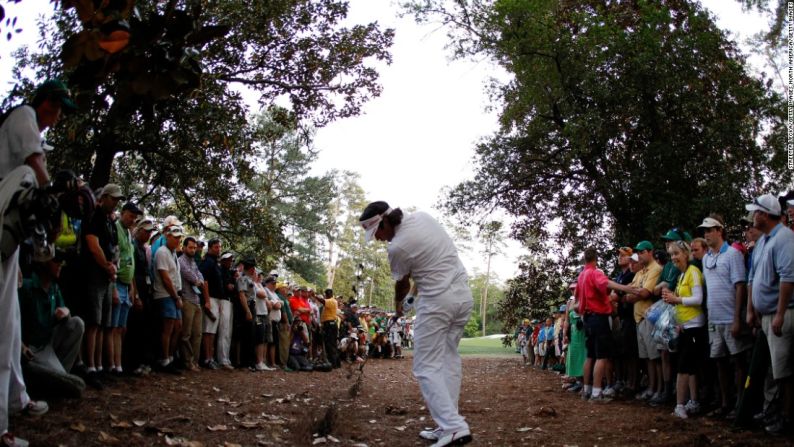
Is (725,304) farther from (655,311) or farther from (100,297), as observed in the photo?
(100,297)

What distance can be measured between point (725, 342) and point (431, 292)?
3508 mm

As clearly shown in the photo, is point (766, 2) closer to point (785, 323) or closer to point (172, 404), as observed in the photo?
point (785, 323)

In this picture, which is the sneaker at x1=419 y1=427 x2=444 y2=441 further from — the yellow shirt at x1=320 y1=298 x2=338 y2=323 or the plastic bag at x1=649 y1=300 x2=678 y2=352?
the yellow shirt at x1=320 y1=298 x2=338 y2=323

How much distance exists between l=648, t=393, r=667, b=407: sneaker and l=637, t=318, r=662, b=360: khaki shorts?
51 centimetres

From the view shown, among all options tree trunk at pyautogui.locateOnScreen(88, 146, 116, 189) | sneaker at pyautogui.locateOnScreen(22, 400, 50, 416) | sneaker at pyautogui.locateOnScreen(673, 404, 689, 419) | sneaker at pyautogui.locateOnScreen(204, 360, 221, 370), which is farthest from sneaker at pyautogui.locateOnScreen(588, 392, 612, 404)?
tree trunk at pyautogui.locateOnScreen(88, 146, 116, 189)

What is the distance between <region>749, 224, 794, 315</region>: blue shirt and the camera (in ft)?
18.2

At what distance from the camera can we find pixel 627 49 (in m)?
15.7

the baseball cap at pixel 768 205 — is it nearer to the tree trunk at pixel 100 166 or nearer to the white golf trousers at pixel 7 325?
the white golf trousers at pixel 7 325

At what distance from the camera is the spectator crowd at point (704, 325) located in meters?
5.79

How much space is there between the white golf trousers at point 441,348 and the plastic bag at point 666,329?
3.37 metres

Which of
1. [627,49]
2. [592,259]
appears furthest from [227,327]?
[627,49]

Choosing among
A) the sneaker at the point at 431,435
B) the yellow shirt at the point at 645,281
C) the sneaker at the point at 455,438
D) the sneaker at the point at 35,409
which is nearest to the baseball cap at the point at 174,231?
the sneaker at the point at 35,409

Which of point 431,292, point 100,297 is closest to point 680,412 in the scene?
point 431,292

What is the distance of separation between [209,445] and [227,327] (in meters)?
6.77
